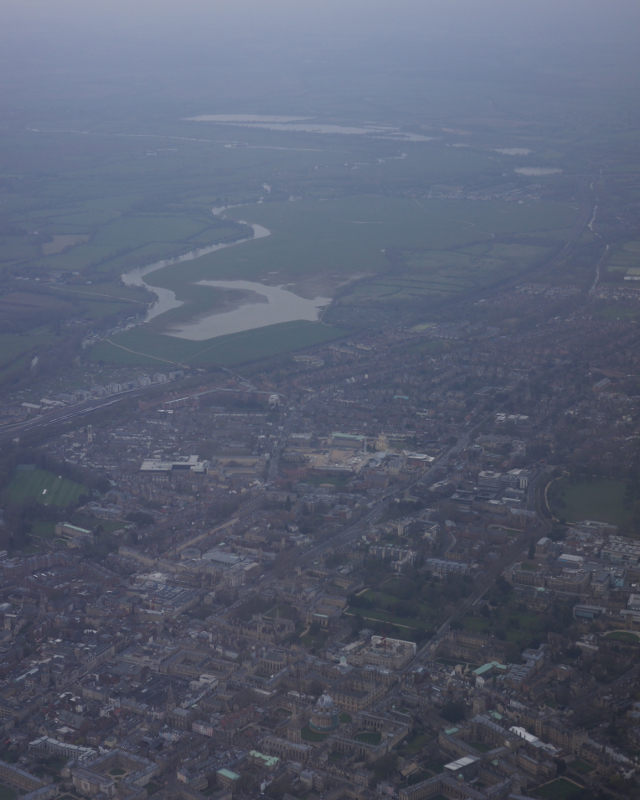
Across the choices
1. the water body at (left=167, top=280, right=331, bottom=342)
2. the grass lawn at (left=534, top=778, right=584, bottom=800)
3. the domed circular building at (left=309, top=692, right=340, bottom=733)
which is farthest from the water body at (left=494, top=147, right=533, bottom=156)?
the grass lawn at (left=534, top=778, right=584, bottom=800)

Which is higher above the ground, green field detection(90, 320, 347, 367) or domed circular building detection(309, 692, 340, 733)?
domed circular building detection(309, 692, 340, 733)

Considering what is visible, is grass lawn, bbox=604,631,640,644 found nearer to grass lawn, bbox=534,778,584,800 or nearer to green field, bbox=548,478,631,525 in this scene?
grass lawn, bbox=534,778,584,800

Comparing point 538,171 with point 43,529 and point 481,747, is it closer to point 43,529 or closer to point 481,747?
point 43,529

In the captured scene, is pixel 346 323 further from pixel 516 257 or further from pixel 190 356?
pixel 516 257

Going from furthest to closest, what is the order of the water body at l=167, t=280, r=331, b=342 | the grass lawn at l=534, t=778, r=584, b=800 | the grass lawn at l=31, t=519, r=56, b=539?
the water body at l=167, t=280, r=331, b=342 → the grass lawn at l=31, t=519, r=56, b=539 → the grass lawn at l=534, t=778, r=584, b=800

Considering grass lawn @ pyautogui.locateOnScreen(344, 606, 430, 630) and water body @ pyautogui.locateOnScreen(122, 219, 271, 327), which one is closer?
grass lawn @ pyautogui.locateOnScreen(344, 606, 430, 630)

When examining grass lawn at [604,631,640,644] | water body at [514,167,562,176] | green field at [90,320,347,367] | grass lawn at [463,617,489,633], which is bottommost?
green field at [90,320,347,367]

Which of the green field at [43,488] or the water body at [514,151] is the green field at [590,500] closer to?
the green field at [43,488]
